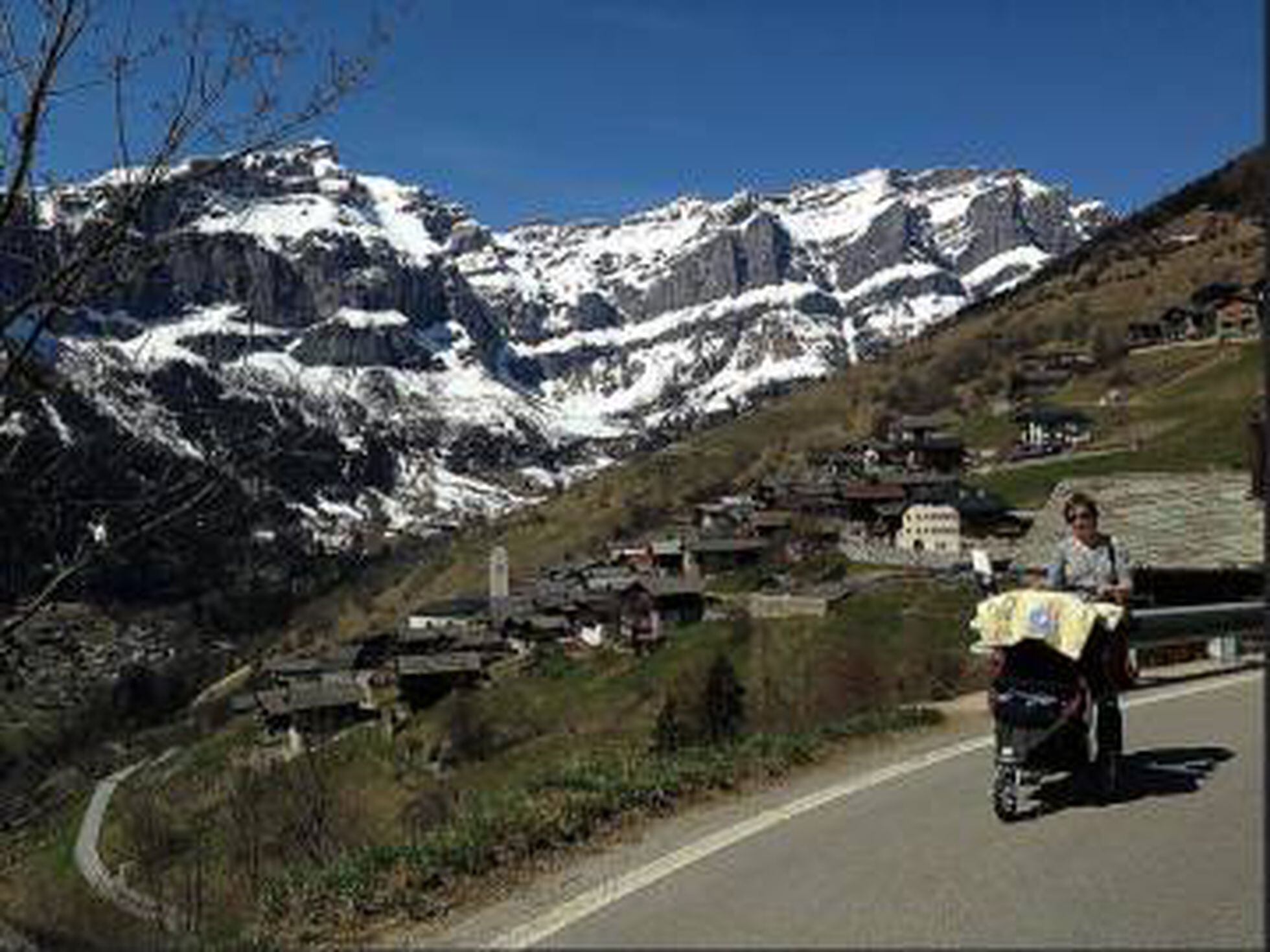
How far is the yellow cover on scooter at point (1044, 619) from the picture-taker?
413 inches

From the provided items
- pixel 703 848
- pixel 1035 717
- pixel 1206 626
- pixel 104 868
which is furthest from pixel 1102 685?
pixel 104 868

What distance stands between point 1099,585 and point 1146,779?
1.54m

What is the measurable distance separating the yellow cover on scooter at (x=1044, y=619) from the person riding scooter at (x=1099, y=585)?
0.69 ft

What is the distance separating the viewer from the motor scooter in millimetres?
10516

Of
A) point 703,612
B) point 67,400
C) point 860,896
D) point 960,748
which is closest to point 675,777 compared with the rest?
point 960,748

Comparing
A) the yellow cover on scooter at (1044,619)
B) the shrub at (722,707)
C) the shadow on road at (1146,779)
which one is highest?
the yellow cover on scooter at (1044,619)

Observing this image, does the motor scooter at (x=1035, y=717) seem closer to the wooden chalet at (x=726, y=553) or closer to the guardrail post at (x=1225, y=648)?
the guardrail post at (x=1225, y=648)

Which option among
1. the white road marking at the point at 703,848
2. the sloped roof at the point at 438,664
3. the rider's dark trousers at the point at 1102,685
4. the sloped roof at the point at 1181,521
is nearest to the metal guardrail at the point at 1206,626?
the white road marking at the point at 703,848

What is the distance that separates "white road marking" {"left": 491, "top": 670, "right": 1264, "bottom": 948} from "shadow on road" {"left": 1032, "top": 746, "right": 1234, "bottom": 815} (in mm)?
1478

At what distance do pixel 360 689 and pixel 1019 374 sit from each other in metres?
87.1

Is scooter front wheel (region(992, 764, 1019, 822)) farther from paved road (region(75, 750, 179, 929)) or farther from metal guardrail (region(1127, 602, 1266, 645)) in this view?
metal guardrail (region(1127, 602, 1266, 645))

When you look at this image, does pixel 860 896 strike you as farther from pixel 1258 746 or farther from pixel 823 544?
pixel 823 544

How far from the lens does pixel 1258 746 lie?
12820 millimetres

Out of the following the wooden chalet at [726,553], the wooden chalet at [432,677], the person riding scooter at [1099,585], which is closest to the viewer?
the person riding scooter at [1099,585]
